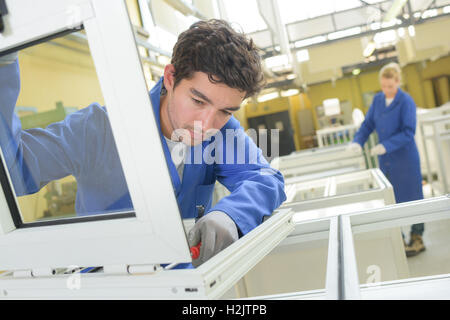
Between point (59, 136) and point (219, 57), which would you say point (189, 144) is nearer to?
point (219, 57)

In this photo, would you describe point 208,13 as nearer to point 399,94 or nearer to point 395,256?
point 399,94

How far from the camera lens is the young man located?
0.63 metres

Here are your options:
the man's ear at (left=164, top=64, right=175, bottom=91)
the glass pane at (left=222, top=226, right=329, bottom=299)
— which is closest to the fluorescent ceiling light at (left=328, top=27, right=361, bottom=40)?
the glass pane at (left=222, top=226, right=329, bottom=299)

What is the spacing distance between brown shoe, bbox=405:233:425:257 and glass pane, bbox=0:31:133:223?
2870mm

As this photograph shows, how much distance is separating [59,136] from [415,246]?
2951 millimetres

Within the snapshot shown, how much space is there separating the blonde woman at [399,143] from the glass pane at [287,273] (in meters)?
1.45

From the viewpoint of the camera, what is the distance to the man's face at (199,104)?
0.98 metres

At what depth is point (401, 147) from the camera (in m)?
2.83

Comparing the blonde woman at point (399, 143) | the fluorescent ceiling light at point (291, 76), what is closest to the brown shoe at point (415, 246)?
the blonde woman at point (399, 143)

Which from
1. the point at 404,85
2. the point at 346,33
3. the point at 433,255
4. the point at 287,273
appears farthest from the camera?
the point at 404,85

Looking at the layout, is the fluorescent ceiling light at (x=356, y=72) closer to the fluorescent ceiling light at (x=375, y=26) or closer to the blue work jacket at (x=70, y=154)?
the fluorescent ceiling light at (x=375, y=26)

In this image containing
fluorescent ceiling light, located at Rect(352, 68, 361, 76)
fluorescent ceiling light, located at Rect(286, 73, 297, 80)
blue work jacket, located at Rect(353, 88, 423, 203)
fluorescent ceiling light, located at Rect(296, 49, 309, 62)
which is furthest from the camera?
fluorescent ceiling light, located at Rect(352, 68, 361, 76)

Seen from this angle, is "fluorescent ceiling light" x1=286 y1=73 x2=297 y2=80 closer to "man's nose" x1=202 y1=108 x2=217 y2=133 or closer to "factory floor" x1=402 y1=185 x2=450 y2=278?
"factory floor" x1=402 y1=185 x2=450 y2=278

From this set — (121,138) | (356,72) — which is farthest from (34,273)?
(356,72)
